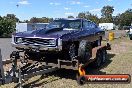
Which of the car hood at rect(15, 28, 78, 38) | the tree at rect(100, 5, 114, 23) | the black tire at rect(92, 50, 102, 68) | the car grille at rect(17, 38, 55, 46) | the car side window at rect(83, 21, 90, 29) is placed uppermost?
the tree at rect(100, 5, 114, 23)

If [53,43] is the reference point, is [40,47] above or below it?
below

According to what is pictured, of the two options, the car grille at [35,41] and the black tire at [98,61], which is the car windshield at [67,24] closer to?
the black tire at [98,61]

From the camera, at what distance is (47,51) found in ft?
28.2

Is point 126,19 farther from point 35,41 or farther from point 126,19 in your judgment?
point 35,41

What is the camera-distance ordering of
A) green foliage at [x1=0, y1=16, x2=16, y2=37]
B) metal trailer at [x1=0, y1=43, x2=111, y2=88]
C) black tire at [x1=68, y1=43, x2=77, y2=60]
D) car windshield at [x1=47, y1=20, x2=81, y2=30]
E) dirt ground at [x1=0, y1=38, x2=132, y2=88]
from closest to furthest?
metal trailer at [x1=0, y1=43, x2=111, y2=88]
dirt ground at [x1=0, y1=38, x2=132, y2=88]
black tire at [x1=68, y1=43, x2=77, y2=60]
car windshield at [x1=47, y1=20, x2=81, y2=30]
green foliage at [x1=0, y1=16, x2=16, y2=37]

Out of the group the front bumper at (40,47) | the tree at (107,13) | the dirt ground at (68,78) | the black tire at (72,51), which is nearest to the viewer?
the dirt ground at (68,78)

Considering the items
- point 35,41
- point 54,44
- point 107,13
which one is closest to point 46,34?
point 35,41

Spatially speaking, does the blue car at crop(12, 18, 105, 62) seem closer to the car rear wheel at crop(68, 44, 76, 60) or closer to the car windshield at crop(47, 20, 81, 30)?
the car rear wheel at crop(68, 44, 76, 60)

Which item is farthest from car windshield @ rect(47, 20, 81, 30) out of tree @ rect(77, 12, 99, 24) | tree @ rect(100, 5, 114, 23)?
tree @ rect(100, 5, 114, 23)

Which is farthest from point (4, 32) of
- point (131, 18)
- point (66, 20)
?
point (131, 18)

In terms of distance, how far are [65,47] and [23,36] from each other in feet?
4.58

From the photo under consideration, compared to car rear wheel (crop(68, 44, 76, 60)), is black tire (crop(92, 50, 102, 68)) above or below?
below

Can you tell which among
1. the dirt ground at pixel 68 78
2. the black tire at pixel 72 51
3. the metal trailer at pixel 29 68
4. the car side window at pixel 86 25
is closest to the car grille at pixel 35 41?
the metal trailer at pixel 29 68

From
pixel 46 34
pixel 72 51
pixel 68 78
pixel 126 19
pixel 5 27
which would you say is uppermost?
pixel 126 19
